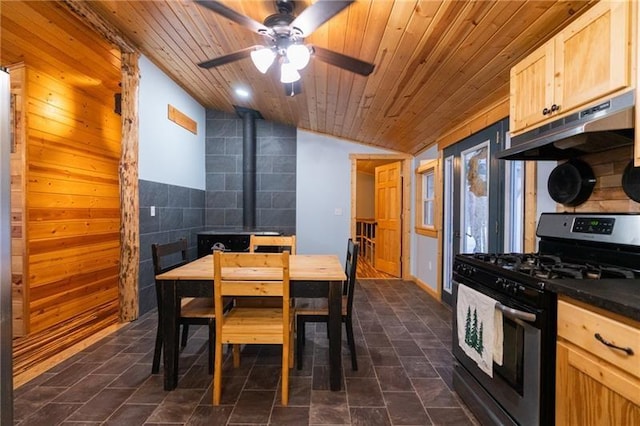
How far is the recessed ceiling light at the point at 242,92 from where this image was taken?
3631mm

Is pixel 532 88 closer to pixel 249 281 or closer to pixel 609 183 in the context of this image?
pixel 609 183

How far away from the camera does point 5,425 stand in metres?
1.22

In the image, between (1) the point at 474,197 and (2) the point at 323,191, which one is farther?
(2) the point at 323,191

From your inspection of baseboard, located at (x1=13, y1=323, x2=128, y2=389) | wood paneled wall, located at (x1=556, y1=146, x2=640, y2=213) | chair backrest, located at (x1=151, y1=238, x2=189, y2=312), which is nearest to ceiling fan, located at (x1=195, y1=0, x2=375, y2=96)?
chair backrest, located at (x1=151, y1=238, x2=189, y2=312)

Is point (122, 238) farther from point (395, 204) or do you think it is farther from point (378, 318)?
point (395, 204)

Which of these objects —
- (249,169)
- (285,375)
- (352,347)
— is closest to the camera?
(285,375)

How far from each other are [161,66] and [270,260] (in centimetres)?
286

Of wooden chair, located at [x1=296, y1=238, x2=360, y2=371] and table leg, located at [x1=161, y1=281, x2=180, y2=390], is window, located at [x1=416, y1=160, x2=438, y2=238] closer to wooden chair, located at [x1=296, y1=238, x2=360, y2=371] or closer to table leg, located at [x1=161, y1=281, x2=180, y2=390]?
wooden chair, located at [x1=296, y1=238, x2=360, y2=371]

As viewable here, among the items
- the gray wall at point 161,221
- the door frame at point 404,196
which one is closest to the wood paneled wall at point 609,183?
the door frame at point 404,196

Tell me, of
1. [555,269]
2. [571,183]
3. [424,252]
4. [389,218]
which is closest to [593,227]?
[571,183]

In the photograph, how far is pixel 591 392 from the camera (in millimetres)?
1068

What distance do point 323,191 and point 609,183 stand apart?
11.9 ft

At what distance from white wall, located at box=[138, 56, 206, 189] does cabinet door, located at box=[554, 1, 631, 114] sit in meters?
3.39

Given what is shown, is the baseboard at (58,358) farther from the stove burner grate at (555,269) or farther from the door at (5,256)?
the stove burner grate at (555,269)
